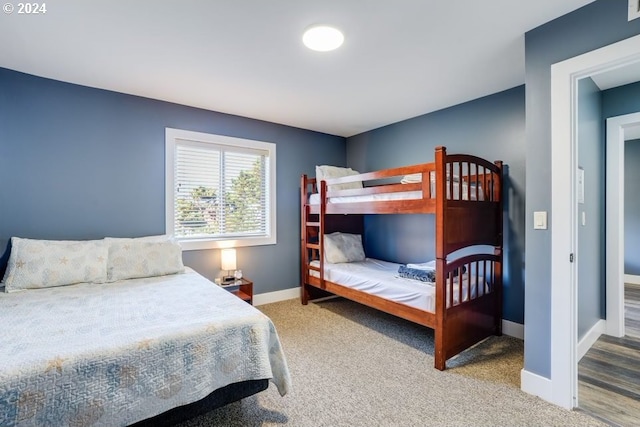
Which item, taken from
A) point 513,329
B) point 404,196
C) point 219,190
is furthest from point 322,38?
point 513,329

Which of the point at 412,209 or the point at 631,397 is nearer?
the point at 631,397

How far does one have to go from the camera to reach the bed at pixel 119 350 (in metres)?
1.15

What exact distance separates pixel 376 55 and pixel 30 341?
2621 millimetres

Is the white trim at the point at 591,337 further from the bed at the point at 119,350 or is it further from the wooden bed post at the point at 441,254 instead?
the bed at the point at 119,350

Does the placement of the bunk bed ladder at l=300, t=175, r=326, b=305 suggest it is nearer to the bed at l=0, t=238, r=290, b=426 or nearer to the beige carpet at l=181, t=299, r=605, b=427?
the beige carpet at l=181, t=299, r=605, b=427

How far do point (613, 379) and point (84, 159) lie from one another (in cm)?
464

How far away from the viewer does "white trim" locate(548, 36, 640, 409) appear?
1733mm

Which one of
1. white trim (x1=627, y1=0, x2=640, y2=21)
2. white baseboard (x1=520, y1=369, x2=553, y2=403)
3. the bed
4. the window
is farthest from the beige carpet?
white trim (x1=627, y1=0, x2=640, y2=21)

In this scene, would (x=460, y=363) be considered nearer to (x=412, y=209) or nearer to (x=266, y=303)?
(x=412, y=209)

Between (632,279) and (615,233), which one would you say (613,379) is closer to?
(615,233)

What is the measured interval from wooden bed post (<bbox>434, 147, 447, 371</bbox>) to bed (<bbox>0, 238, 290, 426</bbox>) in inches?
48.4

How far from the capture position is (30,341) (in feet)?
4.38

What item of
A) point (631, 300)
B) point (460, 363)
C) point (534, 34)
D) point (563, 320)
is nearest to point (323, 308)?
point (460, 363)

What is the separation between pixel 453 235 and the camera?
232 centimetres
